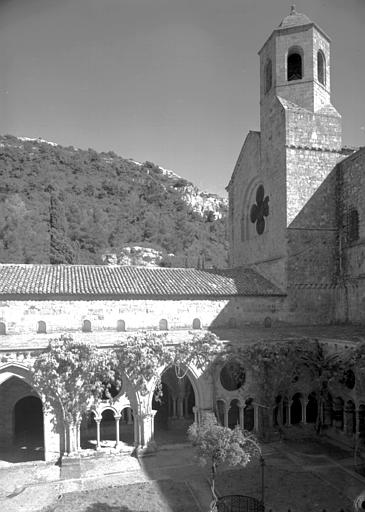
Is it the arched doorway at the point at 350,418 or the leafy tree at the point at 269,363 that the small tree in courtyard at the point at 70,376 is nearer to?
the leafy tree at the point at 269,363

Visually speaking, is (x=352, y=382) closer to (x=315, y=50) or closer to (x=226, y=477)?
(x=226, y=477)

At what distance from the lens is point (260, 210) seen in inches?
926

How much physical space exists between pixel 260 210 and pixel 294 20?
10010 millimetres

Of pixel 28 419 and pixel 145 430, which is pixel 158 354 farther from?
pixel 28 419

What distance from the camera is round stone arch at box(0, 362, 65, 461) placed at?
49.3ft

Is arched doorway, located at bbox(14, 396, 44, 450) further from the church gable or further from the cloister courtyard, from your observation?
the church gable

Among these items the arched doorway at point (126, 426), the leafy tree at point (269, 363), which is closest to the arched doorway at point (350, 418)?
the leafy tree at point (269, 363)

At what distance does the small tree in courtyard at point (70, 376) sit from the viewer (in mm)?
14953

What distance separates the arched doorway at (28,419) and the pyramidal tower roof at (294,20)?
22.2 meters

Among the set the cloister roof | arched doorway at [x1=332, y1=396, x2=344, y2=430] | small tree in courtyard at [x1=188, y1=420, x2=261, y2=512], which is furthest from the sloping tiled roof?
small tree in courtyard at [x1=188, y1=420, x2=261, y2=512]

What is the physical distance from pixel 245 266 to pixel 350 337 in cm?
869

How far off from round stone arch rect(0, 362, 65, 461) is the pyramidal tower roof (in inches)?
808

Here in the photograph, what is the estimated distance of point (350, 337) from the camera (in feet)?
55.0

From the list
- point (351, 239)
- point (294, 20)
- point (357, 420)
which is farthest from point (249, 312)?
point (294, 20)
